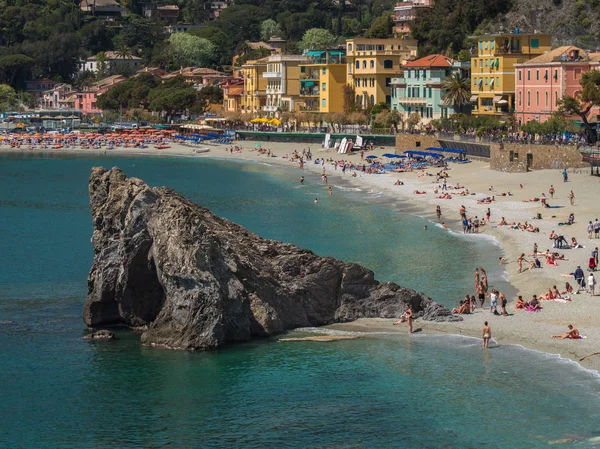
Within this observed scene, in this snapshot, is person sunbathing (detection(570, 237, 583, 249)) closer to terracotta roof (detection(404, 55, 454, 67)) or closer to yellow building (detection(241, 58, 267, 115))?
terracotta roof (detection(404, 55, 454, 67))

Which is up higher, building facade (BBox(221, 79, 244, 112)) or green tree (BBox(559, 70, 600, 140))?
building facade (BBox(221, 79, 244, 112))

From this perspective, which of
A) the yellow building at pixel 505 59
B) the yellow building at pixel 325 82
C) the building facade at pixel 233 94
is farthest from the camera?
the building facade at pixel 233 94

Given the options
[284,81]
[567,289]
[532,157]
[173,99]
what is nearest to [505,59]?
[532,157]

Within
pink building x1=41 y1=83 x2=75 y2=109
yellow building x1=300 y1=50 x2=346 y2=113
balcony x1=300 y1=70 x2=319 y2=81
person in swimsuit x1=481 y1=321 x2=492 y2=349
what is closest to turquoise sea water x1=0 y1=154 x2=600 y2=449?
person in swimsuit x1=481 y1=321 x2=492 y2=349

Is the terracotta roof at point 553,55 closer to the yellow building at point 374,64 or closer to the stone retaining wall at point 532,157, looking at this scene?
the stone retaining wall at point 532,157

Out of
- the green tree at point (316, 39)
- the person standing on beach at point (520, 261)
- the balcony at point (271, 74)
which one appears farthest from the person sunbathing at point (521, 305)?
the green tree at point (316, 39)

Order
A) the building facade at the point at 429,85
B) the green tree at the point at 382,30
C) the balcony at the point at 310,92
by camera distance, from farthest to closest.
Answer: the green tree at the point at 382,30
the balcony at the point at 310,92
the building facade at the point at 429,85

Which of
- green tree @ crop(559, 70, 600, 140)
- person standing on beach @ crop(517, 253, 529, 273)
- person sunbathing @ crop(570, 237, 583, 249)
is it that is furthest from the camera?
green tree @ crop(559, 70, 600, 140)
